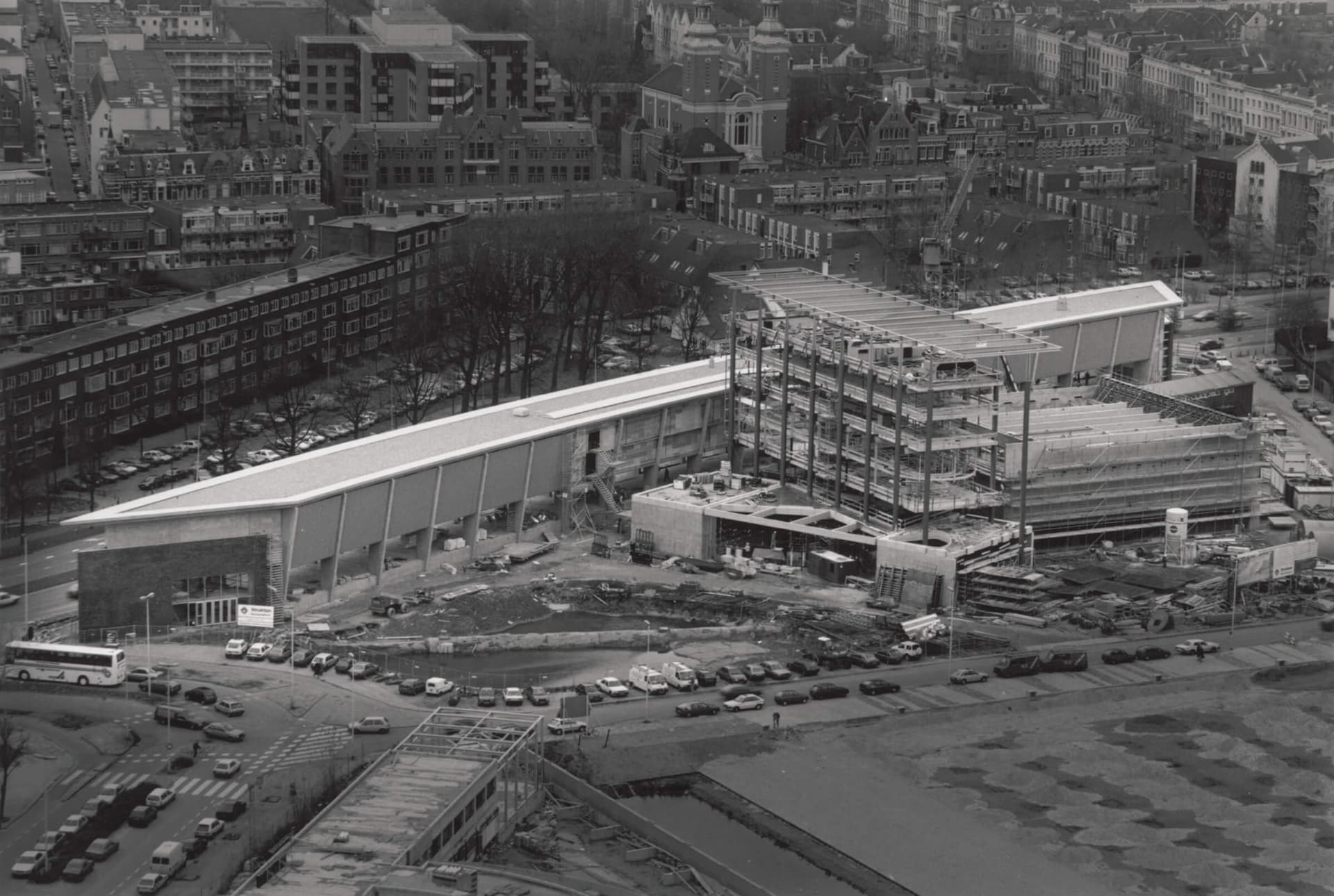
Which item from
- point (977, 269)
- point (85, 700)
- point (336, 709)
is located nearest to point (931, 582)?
point (336, 709)

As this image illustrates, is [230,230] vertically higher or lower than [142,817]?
higher

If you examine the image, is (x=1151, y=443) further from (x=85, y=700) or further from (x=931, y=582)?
(x=85, y=700)

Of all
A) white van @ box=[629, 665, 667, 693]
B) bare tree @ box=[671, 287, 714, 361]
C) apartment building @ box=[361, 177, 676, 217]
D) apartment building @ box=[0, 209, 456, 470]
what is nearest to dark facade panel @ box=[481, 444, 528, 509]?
white van @ box=[629, 665, 667, 693]

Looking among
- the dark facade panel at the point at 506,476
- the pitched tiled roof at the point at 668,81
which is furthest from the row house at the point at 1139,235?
the dark facade panel at the point at 506,476

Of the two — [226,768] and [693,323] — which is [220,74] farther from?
A: [226,768]

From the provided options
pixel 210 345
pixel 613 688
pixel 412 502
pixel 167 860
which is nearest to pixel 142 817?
pixel 167 860

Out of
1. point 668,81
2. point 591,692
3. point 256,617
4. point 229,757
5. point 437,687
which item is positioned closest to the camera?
point 229,757
